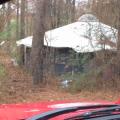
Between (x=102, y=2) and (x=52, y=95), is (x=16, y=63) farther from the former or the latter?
(x=52, y=95)

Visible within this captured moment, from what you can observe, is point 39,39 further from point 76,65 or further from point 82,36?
point 82,36

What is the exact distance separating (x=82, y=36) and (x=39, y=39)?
415cm

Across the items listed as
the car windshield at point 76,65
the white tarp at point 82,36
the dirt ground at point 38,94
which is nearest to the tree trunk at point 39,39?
the car windshield at point 76,65

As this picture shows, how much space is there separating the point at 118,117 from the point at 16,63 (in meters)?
26.9

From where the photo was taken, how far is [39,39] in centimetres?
2009

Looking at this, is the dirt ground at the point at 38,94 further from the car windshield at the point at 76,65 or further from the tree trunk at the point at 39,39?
the tree trunk at the point at 39,39

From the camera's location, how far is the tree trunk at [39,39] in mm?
20000

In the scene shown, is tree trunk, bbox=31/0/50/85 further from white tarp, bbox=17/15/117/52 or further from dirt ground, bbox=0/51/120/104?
white tarp, bbox=17/15/117/52

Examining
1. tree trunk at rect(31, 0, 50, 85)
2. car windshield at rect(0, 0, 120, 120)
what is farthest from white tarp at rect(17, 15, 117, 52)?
tree trunk at rect(31, 0, 50, 85)

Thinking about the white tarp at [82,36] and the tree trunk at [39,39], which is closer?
the white tarp at [82,36]

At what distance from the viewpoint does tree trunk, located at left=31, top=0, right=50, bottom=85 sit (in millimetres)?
20000

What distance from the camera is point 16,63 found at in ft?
96.4

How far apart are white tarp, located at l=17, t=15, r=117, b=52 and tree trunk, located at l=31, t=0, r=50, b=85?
2.09 meters

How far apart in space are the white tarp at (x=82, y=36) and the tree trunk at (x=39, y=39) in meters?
2.09
